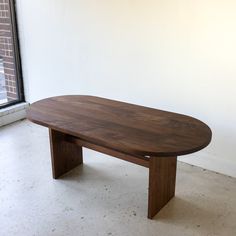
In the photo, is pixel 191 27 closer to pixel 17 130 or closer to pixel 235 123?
pixel 235 123

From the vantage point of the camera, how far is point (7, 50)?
12.4ft

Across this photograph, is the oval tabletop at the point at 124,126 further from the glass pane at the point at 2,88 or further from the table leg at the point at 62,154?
the glass pane at the point at 2,88

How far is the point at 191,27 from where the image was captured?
2.51 meters

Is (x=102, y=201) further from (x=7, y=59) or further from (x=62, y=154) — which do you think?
(x=7, y=59)

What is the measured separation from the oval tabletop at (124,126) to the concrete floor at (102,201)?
Answer: 0.53 meters

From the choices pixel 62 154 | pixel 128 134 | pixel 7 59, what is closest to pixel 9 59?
pixel 7 59

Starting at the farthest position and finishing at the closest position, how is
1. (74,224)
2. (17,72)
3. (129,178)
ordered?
(17,72), (129,178), (74,224)

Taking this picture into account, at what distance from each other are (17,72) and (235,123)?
2.44 meters

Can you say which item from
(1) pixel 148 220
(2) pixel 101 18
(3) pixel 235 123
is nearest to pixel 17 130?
(2) pixel 101 18

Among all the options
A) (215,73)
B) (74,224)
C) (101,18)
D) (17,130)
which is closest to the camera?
(74,224)

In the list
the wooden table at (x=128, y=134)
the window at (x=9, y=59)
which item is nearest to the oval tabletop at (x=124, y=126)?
the wooden table at (x=128, y=134)

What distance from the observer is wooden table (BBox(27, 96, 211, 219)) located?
6.33 ft

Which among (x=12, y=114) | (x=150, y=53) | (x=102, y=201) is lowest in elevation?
(x=102, y=201)

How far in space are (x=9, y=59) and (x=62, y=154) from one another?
167 cm
